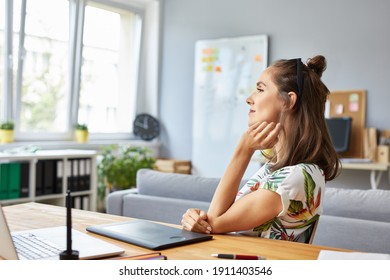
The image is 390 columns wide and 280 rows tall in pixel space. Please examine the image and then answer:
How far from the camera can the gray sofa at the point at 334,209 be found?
1.78m

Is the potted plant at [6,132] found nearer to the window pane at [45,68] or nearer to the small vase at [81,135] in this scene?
the window pane at [45,68]

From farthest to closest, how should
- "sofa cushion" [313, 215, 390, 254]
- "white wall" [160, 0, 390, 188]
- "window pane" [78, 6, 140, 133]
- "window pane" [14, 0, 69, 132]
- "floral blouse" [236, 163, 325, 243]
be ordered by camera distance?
"window pane" [78, 6, 140, 133] < "window pane" [14, 0, 69, 132] < "white wall" [160, 0, 390, 188] < "sofa cushion" [313, 215, 390, 254] < "floral blouse" [236, 163, 325, 243]

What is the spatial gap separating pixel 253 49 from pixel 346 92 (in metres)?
1.05

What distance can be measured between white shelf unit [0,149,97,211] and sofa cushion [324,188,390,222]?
2525 millimetres

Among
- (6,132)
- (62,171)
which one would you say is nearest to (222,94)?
(62,171)

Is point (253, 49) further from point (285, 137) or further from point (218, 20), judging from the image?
point (285, 137)

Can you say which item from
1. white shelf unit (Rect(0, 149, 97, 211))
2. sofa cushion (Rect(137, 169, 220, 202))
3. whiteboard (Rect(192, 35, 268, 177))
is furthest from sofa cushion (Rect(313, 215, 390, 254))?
whiteboard (Rect(192, 35, 268, 177))

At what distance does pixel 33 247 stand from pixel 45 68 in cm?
391

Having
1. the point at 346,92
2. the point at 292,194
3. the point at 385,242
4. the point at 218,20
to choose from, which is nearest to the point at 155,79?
the point at 218,20

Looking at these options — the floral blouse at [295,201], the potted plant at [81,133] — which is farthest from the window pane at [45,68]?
the floral blouse at [295,201]

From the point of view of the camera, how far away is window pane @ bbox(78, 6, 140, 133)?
5.13 meters

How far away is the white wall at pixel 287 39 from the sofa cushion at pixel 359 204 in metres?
2.62

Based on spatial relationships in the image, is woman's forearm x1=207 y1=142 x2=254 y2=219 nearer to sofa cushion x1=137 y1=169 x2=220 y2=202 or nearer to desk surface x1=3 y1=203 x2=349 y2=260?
desk surface x1=3 y1=203 x2=349 y2=260

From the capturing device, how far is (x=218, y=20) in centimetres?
530
